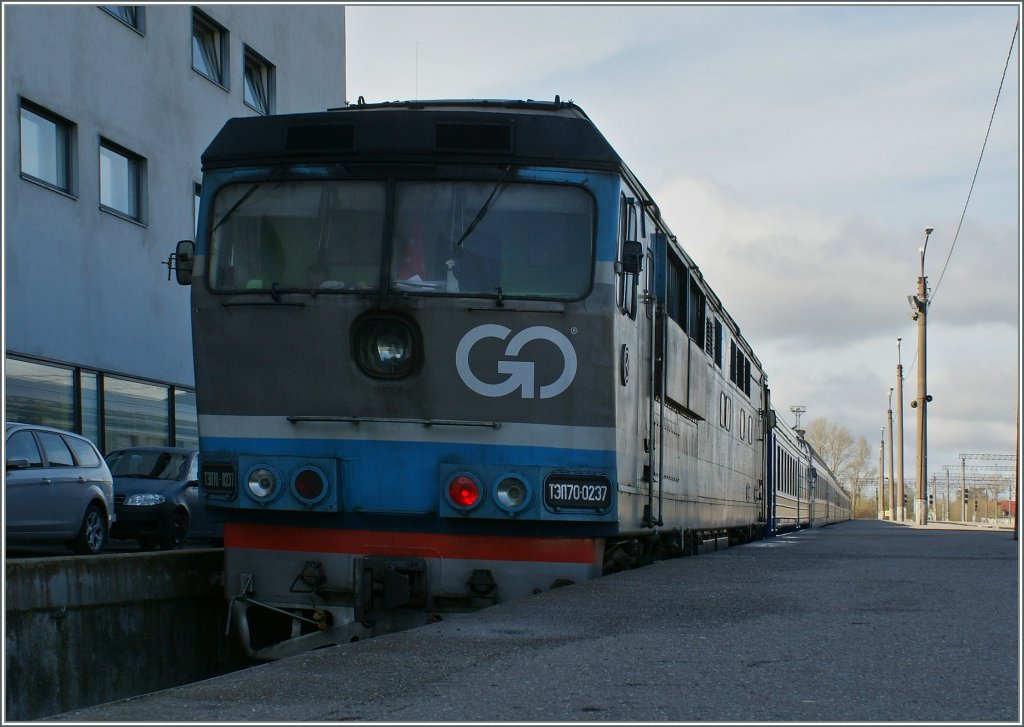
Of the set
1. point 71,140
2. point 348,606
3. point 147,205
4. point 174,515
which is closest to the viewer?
point 348,606

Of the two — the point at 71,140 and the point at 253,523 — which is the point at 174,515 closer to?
the point at 71,140

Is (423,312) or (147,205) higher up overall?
(147,205)

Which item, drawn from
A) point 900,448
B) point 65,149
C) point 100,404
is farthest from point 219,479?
point 900,448

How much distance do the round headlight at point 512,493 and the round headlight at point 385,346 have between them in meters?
0.97

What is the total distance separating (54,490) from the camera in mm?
14016

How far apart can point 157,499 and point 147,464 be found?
1.26 m

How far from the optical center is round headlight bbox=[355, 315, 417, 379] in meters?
8.52

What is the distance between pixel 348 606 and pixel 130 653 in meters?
2.73

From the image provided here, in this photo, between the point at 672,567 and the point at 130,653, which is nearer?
the point at 130,653

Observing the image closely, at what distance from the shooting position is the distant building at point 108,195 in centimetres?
2112

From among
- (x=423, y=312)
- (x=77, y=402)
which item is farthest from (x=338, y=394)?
(x=77, y=402)

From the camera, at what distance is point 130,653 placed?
10156mm

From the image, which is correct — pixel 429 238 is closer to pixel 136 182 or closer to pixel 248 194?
pixel 248 194

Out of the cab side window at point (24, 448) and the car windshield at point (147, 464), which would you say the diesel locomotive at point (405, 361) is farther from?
the car windshield at point (147, 464)
